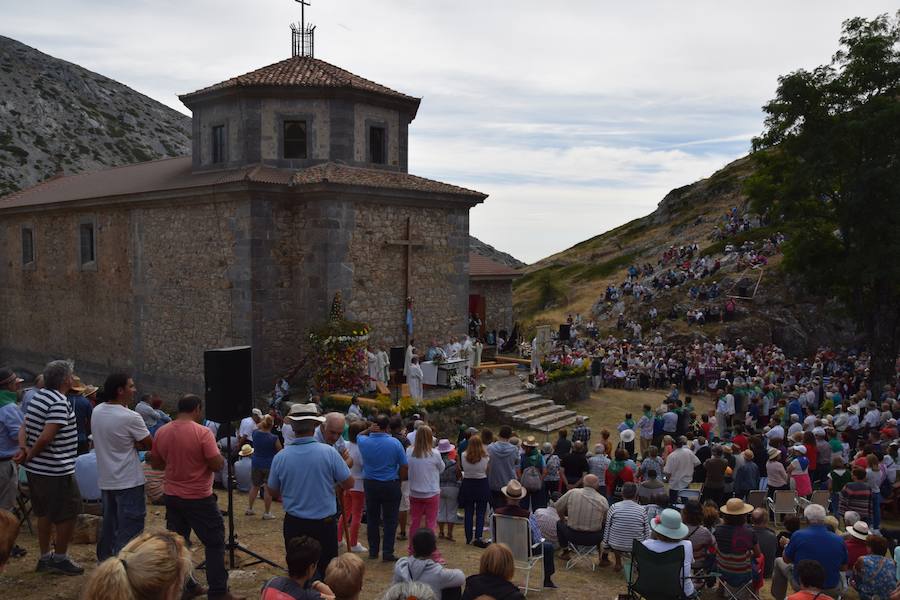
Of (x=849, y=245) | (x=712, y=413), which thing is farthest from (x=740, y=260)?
(x=712, y=413)

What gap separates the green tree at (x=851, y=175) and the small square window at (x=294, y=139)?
1587 centimetres

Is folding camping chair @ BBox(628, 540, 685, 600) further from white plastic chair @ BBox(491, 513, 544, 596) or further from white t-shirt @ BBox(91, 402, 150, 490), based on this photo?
white t-shirt @ BBox(91, 402, 150, 490)

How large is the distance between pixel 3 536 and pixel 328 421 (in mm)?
4056

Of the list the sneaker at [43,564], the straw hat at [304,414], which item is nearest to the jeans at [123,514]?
Answer: the sneaker at [43,564]

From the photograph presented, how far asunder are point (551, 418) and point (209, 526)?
1511cm

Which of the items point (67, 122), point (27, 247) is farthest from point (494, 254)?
point (27, 247)

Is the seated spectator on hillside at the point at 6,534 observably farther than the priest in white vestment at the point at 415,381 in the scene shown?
No

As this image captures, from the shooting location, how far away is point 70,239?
25406 millimetres

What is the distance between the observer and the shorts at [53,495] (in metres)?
6.71

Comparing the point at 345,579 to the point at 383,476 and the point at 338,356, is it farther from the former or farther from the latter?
the point at 338,356

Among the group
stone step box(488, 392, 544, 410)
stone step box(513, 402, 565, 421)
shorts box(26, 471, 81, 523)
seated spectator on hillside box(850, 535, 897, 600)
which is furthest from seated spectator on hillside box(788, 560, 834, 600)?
stone step box(488, 392, 544, 410)

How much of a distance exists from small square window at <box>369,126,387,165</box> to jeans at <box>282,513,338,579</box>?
17.1 metres

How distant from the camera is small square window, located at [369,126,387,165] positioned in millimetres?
22297

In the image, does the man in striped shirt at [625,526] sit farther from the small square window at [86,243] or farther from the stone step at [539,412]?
the small square window at [86,243]
